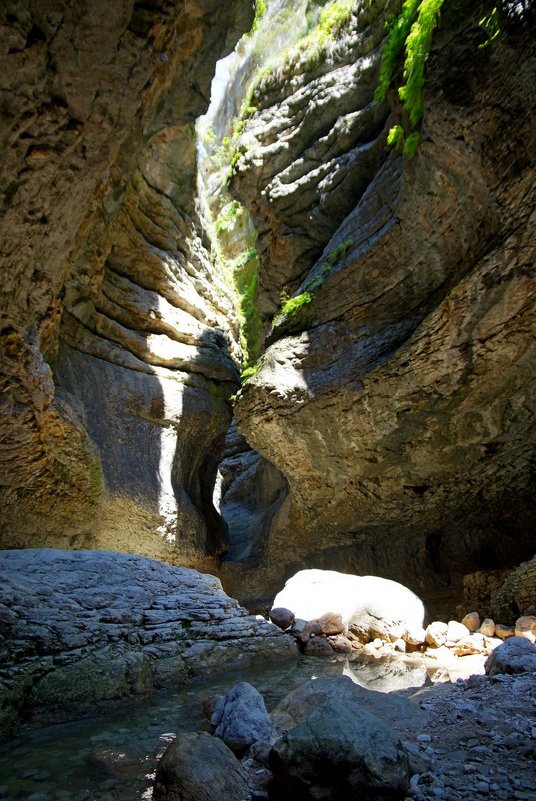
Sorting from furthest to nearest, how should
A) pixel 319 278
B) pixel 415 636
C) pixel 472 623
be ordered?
1. pixel 319 278
2. pixel 472 623
3. pixel 415 636

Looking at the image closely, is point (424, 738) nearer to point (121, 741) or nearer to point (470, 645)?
point (121, 741)

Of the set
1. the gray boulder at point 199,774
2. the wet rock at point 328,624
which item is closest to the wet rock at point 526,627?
the wet rock at point 328,624

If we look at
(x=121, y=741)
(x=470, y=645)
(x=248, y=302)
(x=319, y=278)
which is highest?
(x=248, y=302)

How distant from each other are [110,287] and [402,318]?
7201mm

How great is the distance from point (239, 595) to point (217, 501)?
417 centimetres

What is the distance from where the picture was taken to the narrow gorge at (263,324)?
5.36m

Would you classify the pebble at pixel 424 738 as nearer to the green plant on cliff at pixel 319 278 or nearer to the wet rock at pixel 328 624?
the wet rock at pixel 328 624

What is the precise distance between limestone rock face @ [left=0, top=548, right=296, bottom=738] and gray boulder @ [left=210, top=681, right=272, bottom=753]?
1.40m

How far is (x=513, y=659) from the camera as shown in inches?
159

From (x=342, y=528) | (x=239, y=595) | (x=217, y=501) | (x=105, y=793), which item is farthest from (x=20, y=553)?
(x=217, y=501)

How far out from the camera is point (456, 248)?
7965mm

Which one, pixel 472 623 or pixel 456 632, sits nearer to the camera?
pixel 456 632

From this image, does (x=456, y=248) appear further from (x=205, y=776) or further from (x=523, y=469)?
(x=205, y=776)

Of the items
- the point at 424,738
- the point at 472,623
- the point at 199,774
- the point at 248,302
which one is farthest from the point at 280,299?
the point at 199,774
